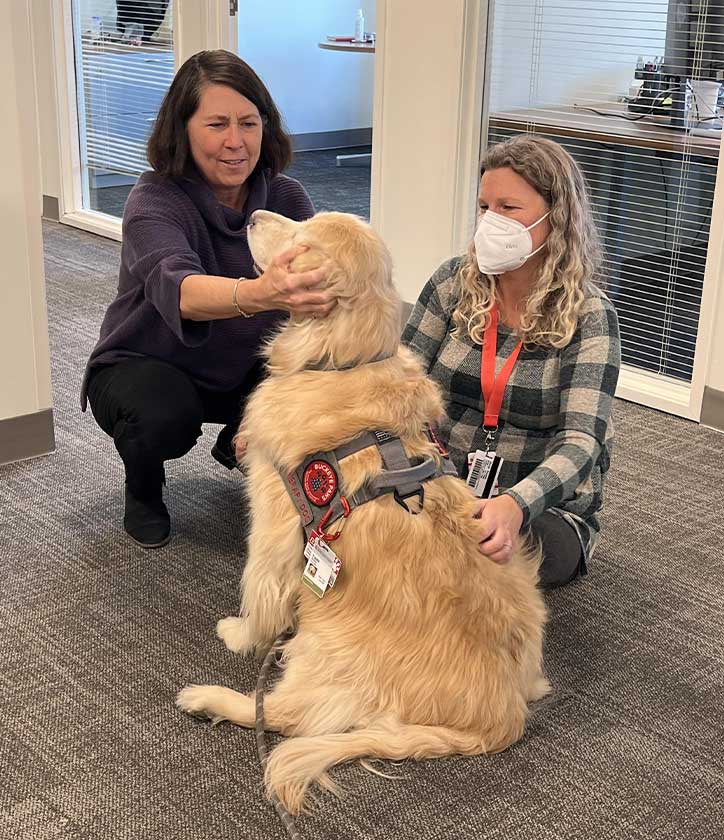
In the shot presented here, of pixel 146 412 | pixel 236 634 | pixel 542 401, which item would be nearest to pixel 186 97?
pixel 146 412

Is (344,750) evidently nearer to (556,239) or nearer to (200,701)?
(200,701)

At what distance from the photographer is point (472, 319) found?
2289 millimetres

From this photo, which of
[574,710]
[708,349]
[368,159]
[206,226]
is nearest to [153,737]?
[574,710]

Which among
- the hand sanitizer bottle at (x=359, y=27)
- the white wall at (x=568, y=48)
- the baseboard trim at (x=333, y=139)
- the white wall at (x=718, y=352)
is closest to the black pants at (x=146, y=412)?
the white wall at (x=718, y=352)

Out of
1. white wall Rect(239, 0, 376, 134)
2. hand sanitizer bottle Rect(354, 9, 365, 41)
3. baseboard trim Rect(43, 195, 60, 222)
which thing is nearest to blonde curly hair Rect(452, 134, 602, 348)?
baseboard trim Rect(43, 195, 60, 222)

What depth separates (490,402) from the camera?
7.48ft

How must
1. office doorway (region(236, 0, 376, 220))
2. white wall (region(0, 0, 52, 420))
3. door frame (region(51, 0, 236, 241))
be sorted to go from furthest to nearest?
office doorway (region(236, 0, 376, 220)) < door frame (region(51, 0, 236, 241)) < white wall (region(0, 0, 52, 420))

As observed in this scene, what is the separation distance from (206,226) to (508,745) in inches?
53.8

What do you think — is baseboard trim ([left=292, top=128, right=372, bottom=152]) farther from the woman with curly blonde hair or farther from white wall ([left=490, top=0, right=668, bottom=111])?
the woman with curly blonde hair

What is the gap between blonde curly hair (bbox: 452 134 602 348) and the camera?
2.15 metres

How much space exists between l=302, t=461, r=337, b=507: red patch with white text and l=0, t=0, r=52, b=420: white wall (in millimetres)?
1527

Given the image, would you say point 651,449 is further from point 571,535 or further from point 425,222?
point 425,222

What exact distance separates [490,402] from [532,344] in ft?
0.50

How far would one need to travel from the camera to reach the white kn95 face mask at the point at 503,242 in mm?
2160
